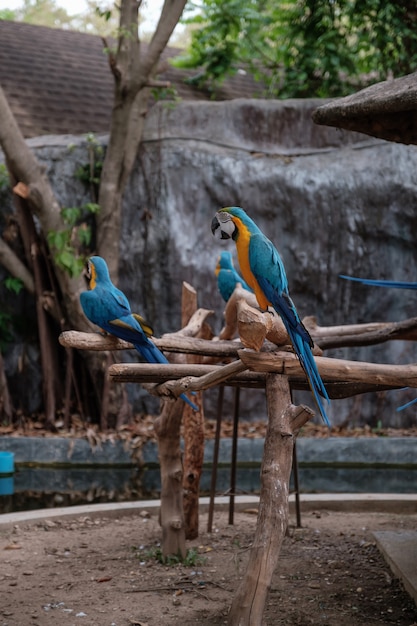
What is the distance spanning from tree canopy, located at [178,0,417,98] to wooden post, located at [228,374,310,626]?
6.64 m

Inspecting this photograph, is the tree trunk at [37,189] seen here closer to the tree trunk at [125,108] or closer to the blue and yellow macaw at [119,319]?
the tree trunk at [125,108]

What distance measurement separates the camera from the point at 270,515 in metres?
2.59

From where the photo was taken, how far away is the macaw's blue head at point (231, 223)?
289cm

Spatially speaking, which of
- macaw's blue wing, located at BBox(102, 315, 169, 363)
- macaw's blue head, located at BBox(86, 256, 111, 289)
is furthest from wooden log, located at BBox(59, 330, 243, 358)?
macaw's blue head, located at BBox(86, 256, 111, 289)

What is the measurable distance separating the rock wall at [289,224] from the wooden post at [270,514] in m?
4.66

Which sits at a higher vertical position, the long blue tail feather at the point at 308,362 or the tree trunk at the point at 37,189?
the tree trunk at the point at 37,189

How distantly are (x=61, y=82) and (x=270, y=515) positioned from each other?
298 inches

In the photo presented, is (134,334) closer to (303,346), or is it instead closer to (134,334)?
(134,334)

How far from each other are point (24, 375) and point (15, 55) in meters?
4.26

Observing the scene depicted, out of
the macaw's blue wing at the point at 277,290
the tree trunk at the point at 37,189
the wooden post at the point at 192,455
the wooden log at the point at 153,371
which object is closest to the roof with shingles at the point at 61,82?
the tree trunk at the point at 37,189

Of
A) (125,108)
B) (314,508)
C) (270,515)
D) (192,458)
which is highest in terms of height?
(125,108)

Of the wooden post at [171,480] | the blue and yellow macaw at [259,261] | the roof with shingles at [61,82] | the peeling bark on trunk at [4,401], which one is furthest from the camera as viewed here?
the roof with shingles at [61,82]

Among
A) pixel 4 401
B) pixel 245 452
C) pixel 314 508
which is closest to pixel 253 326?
pixel 314 508

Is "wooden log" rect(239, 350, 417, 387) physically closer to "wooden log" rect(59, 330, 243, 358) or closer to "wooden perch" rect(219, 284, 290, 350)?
"wooden perch" rect(219, 284, 290, 350)
